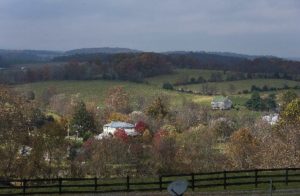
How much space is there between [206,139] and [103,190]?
2025 inches

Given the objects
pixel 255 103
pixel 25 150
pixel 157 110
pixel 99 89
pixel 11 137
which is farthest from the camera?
pixel 99 89

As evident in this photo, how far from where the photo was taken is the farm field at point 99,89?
134m

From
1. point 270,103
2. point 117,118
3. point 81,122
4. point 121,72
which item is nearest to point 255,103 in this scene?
point 270,103

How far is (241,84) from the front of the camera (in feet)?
512

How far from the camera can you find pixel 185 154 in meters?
60.7

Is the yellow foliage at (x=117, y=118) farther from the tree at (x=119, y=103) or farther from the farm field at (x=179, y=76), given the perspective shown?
the farm field at (x=179, y=76)

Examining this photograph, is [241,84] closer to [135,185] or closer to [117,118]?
[117,118]

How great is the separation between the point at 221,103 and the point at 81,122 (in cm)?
4736

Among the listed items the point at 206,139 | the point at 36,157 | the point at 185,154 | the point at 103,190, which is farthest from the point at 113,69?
the point at 103,190

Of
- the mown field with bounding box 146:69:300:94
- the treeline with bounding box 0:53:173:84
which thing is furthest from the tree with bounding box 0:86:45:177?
the treeline with bounding box 0:53:173:84

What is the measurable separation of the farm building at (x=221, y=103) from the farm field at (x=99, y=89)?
10.3 feet

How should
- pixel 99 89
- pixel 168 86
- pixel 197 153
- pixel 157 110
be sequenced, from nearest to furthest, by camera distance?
1. pixel 197 153
2. pixel 157 110
3. pixel 99 89
4. pixel 168 86

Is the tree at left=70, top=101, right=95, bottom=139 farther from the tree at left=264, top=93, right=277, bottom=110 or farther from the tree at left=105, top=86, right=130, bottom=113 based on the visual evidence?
the tree at left=264, top=93, right=277, bottom=110

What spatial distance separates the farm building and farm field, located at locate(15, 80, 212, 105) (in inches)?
124
